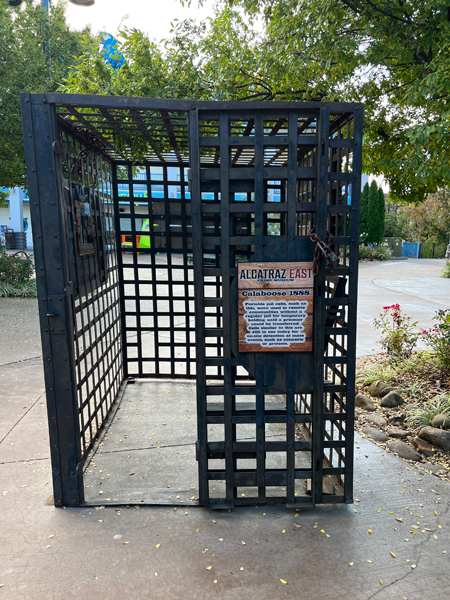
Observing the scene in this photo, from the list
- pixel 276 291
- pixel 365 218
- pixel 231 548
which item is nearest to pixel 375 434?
pixel 231 548

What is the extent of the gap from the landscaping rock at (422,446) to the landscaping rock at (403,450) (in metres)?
0.08

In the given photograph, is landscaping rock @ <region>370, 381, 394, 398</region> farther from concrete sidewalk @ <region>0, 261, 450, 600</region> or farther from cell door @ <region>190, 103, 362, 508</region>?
cell door @ <region>190, 103, 362, 508</region>

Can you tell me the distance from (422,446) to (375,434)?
17.7 inches

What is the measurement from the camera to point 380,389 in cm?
539

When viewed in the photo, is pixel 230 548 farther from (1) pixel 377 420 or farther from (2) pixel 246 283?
(1) pixel 377 420

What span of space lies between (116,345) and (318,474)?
10.3ft

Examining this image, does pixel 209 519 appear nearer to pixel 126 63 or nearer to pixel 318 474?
pixel 318 474

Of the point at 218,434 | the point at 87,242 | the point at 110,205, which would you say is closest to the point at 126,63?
the point at 110,205

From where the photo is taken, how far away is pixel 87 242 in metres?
3.93

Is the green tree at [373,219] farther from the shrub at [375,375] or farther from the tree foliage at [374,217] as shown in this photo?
the shrub at [375,375]

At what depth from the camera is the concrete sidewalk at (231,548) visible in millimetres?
2480

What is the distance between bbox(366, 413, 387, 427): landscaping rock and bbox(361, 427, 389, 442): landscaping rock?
11 centimetres

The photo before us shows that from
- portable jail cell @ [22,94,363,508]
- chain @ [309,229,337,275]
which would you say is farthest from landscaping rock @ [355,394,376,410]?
chain @ [309,229,337,275]

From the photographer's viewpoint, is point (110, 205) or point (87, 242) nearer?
point (87, 242)
